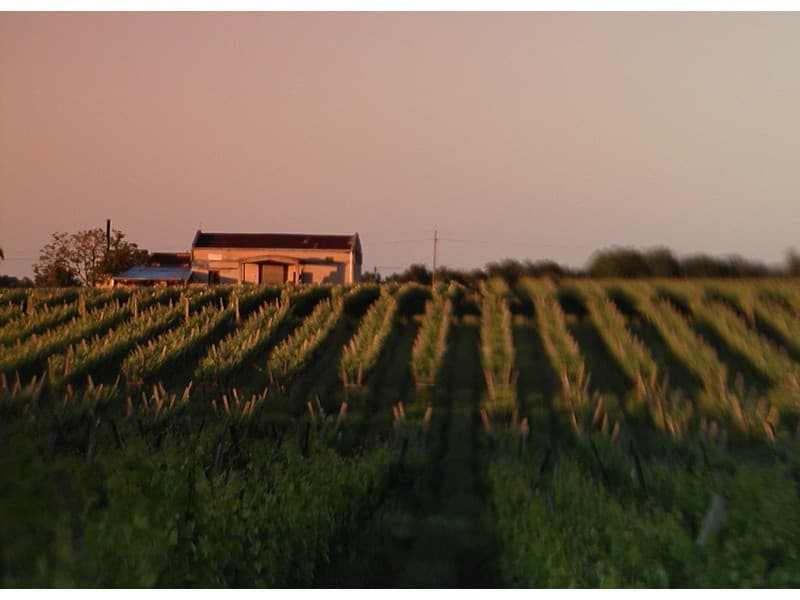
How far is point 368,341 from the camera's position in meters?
33.3

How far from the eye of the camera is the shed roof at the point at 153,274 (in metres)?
54.0

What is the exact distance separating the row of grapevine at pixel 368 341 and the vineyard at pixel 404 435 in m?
0.13

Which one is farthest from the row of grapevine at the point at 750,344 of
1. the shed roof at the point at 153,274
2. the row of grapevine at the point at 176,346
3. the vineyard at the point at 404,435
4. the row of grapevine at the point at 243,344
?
the shed roof at the point at 153,274

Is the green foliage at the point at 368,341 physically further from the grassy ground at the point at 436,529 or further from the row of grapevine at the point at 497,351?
the grassy ground at the point at 436,529

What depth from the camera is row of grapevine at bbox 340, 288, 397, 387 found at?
29391 mm

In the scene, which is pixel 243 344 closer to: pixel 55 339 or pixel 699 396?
pixel 55 339

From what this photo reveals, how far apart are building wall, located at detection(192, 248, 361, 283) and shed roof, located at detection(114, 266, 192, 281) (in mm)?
647

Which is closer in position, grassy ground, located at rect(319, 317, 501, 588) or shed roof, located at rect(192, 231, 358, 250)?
grassy ground, located at rect(319, 317, 501, 588)

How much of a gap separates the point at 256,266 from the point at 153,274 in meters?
5.02

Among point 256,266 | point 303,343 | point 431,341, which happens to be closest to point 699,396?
point 431,341

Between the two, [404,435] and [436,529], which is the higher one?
[404,435]

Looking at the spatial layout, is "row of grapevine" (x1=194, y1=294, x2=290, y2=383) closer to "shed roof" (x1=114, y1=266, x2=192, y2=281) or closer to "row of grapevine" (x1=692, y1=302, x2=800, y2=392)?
"row of grapevine" (x1=692, y1=302, x2=800, y2=392)

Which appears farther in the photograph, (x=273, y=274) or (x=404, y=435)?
(x=273, y=274)

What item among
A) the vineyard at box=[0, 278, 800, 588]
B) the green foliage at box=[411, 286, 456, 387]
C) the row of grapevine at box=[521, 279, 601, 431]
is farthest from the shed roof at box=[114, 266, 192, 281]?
the row of grapevine at box=[521, 279, 601, 431]
